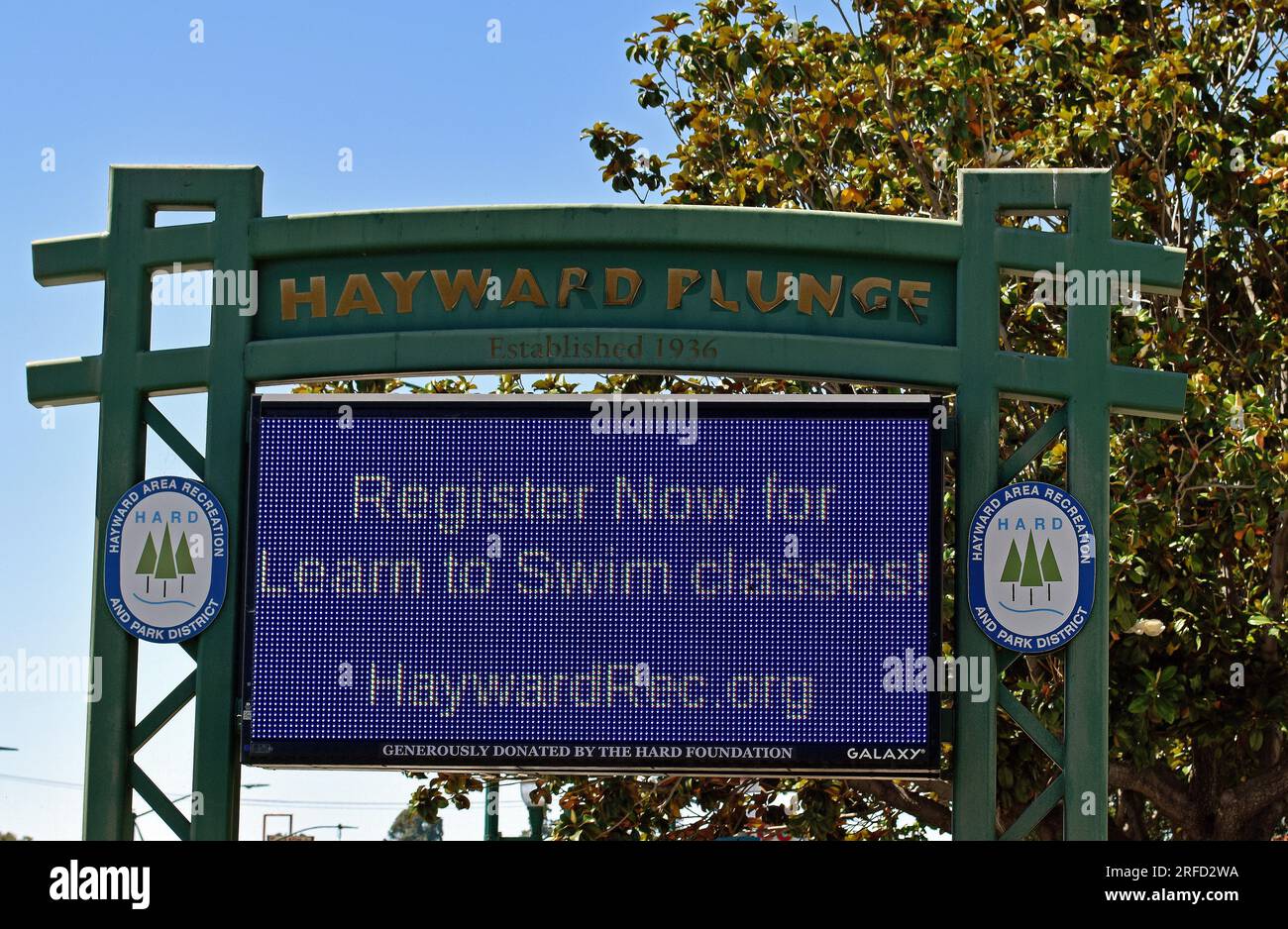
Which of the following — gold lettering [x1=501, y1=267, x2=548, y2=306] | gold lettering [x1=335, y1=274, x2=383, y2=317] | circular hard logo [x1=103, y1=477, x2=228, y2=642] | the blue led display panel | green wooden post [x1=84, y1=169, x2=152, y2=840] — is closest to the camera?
the blue led display panel

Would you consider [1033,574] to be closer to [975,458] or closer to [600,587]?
[975,458]

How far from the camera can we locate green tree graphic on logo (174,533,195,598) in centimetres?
1102

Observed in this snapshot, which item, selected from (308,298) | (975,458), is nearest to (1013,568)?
(975,458)

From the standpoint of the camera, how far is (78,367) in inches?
452

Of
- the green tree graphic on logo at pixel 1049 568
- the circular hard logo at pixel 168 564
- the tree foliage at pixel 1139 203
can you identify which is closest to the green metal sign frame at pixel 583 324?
the circular hard logo at pixel 168 564

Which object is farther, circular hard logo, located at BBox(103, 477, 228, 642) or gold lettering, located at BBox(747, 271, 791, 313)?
gold lettering, located at BBox(747, 271, 791, 313)

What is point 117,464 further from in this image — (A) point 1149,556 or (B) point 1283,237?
(B) point 1283,237

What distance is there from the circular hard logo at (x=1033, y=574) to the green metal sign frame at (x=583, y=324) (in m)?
0.12

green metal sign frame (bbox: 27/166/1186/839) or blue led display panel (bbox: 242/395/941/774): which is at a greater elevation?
green metal sign frame (bbox: 27/166/1186/839)

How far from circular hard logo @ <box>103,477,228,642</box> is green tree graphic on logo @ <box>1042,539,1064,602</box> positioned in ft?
16.6

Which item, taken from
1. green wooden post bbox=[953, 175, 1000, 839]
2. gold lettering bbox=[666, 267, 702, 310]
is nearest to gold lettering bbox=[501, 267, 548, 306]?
gold lettering bbox=[666, 267, 702, 310]

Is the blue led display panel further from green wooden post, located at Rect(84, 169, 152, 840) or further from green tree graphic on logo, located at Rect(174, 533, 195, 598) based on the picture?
green wooden post, located at Rect(84, 169, 152, 840)

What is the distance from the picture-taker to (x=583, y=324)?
440 inches

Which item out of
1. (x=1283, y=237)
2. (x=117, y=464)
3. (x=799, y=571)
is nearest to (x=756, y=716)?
(x=799, y=571)
